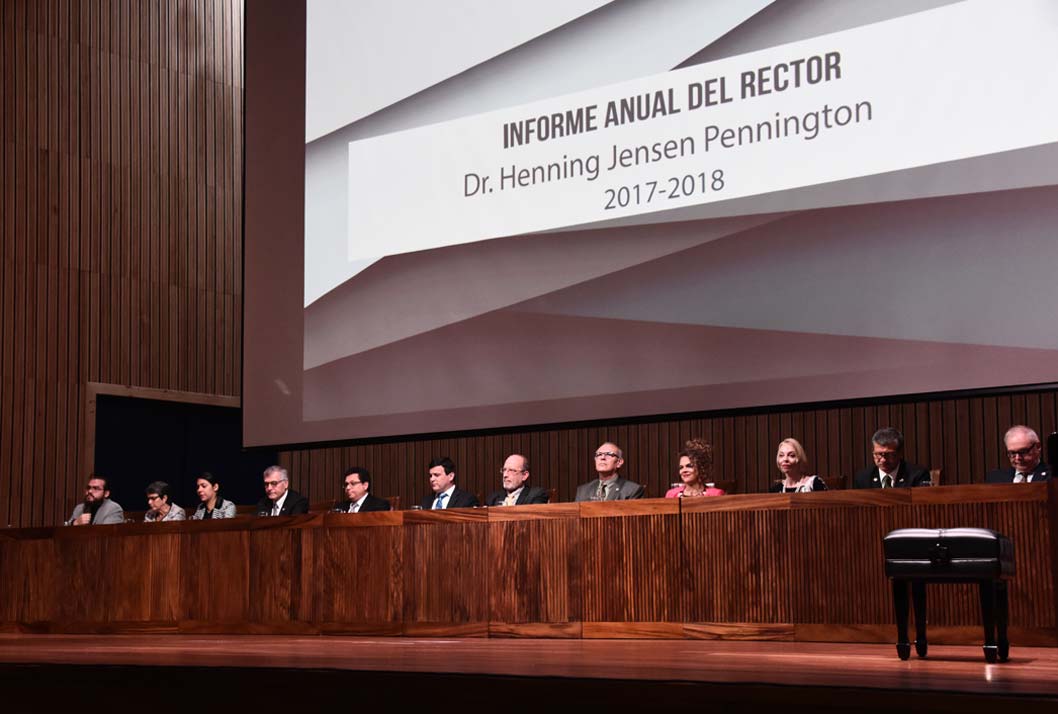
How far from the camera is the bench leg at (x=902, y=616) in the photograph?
3.18 m

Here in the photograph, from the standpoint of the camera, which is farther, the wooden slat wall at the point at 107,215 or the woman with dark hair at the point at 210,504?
the wooden slat wall at the point at 107,215

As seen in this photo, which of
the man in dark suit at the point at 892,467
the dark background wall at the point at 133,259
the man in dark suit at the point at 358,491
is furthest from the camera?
the dark background wall at the point at 133,259

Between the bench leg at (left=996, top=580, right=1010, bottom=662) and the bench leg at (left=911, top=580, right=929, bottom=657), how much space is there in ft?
0.61

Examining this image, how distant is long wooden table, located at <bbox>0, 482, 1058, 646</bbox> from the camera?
384 centimetres

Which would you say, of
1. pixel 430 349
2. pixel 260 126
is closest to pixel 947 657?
pixel 430 349

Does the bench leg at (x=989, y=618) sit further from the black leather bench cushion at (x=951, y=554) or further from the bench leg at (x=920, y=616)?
the bench leg at (x=920, y=616)

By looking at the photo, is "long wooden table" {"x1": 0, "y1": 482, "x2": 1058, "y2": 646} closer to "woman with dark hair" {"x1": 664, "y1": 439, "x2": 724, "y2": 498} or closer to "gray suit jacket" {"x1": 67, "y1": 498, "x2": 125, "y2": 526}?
"woman with dark hair" {"x1": 664, "y1": 439, "x2": 724, "y2": 498}

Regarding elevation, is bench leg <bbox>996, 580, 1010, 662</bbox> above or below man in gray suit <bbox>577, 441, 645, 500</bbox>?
below

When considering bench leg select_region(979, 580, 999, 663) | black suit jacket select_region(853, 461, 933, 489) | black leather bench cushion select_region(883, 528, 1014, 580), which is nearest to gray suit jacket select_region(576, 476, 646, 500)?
black suit jacket select_region(853, 461, 933, 489)

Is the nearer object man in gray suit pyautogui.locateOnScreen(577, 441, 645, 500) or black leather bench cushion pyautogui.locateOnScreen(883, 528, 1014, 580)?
black leather bench cushion pyautogui.locateOnScreen(883, 528, 1014, 580)

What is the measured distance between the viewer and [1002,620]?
3125 millimetres

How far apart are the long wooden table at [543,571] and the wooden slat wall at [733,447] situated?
128cm

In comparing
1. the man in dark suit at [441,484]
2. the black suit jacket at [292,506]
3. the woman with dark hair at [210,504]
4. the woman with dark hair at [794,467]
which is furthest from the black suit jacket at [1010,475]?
the woman with dark hair at [210,504]

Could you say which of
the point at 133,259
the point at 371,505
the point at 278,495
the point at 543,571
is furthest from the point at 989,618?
the point at 133,259
